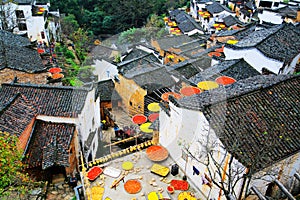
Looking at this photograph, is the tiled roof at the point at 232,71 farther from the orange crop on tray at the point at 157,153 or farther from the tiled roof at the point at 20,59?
the tiled roof at the point at 20,59

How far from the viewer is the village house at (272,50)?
18609 mm

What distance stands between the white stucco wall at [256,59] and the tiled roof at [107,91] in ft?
34.1

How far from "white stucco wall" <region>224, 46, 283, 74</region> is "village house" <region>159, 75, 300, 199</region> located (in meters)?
5.51

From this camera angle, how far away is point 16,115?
14.9 meters

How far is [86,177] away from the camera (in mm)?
13352

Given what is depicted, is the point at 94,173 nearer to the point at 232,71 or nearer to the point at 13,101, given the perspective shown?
the point at 13,101

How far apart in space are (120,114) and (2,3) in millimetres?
19719

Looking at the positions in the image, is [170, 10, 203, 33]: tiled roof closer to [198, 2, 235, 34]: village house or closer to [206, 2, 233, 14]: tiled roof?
[198, 2, 235, 34]: village house

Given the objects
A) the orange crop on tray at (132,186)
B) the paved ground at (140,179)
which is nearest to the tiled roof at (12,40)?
the paved ground at (140,179)

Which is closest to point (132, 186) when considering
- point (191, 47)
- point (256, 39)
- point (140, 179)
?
point (140, 179)

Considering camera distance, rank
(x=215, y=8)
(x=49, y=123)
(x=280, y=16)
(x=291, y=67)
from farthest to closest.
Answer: (x=215, y=8), (x=280, y=16), (x=291, y=67), (x=49, y=123)

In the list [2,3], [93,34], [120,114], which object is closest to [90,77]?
[120,114]

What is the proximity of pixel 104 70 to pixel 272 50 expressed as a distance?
18.1m

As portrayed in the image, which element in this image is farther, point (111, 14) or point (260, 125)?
point (111, 14)
